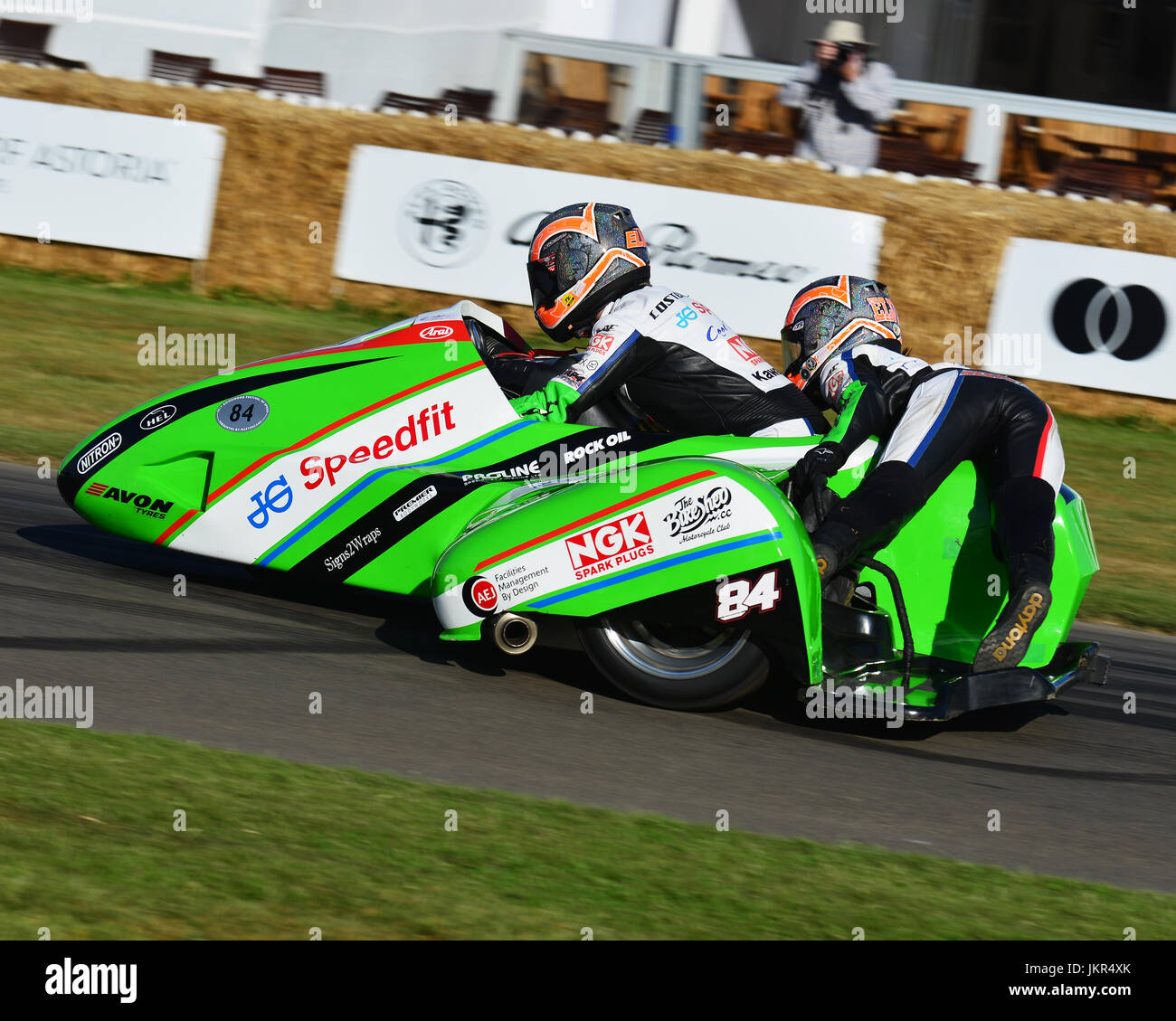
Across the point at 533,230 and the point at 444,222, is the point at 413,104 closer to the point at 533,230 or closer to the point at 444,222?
the point at 444,222

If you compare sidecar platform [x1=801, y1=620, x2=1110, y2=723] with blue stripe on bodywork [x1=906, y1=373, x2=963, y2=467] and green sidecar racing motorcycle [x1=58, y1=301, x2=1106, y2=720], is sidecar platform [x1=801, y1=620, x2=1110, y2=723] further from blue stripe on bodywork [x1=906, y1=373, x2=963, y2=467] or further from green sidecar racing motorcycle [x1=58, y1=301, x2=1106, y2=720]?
blue stripe on bodywork [x1=906, y1=373, x2=963, y2=467]

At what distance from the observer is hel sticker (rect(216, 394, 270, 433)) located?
5.49 metres

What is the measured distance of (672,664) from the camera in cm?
512

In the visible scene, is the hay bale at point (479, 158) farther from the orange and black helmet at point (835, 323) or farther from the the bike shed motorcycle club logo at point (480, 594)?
the the bike shed motorcycle club logo at point (480, 594)

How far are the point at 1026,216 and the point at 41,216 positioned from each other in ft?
26.7

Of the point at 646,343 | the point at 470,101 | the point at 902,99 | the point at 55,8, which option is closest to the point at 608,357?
the point at 646,343

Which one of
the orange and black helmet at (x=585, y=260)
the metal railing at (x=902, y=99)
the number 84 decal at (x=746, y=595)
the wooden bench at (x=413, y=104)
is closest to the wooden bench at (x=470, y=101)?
the wooden bench at (x=413, y=104)

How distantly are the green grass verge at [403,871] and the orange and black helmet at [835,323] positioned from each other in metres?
2.36

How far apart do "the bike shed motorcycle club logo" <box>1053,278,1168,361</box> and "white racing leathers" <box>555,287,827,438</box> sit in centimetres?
642

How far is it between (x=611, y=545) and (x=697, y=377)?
1.02m

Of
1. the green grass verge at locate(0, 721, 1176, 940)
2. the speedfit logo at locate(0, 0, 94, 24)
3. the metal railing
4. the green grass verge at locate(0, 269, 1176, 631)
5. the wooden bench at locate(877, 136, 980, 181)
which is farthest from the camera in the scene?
the speedfit logo at locate(0, 0, 94, 24)

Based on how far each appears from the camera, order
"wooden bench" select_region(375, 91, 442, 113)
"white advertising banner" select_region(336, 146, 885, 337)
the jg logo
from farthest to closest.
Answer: "wooden bench" select_region(375, 91, 442, 113) → "white advertising banner" select_region(336, 146, 885, 337) → the jg logo

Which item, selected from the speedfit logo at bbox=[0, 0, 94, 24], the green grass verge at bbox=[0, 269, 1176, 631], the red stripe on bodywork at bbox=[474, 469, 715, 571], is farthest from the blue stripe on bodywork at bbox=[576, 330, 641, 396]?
the speedfit logo at bbox=[0, 0, 94, 24]
